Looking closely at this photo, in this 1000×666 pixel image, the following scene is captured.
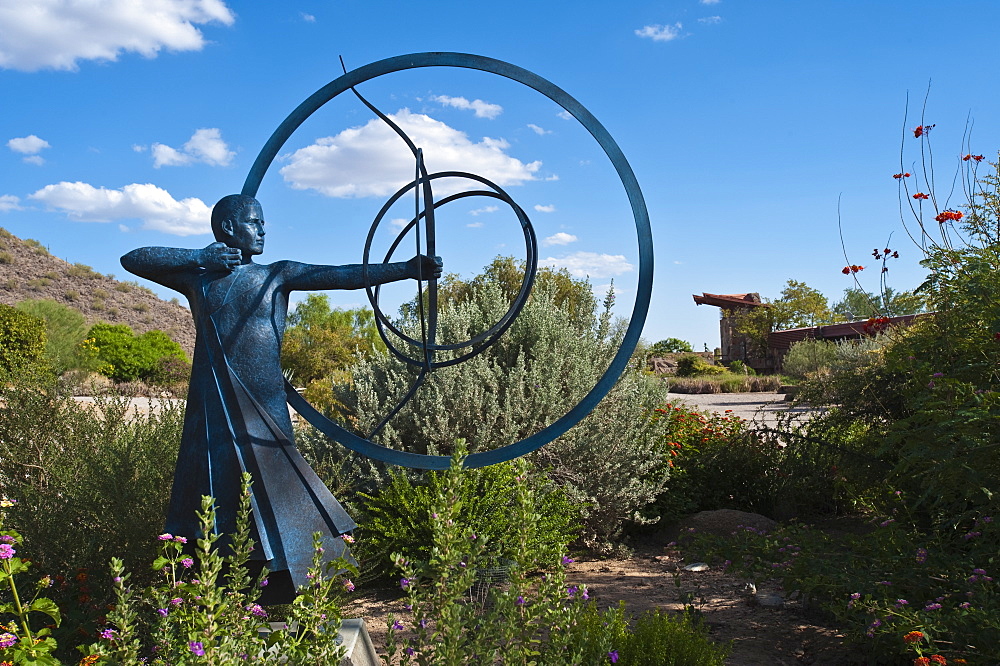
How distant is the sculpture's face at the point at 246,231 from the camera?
3.13 meters

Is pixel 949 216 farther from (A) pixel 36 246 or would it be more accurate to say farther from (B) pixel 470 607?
(A) pixel 36 246

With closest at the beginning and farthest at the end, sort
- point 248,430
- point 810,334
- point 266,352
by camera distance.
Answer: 1. point 248,430
2. point 266,352
3. point 810,334

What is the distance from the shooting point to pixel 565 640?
2145 millimetres

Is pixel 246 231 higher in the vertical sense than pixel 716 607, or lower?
higher

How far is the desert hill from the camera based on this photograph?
41.5 m

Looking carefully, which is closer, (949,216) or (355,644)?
(355,644)

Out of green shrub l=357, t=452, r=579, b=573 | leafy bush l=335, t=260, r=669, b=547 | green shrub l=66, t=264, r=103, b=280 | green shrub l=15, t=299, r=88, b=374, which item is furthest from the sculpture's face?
green shrub l=66, t=264, r=103, b=280

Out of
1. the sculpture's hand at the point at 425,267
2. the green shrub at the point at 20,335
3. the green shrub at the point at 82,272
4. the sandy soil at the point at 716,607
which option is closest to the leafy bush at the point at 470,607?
the sculpture's hand at the point at 425,267

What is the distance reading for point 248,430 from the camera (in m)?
2.96

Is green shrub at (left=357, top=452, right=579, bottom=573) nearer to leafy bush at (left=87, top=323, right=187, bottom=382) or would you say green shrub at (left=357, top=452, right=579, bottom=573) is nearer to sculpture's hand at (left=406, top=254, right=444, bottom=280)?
sculpture's hand at (left=406, top=254, right=444, bottom=280)

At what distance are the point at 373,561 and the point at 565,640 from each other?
9.97 feet

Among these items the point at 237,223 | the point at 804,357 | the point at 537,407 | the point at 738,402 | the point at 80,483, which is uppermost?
the point at 237,223

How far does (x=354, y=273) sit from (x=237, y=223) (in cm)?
56

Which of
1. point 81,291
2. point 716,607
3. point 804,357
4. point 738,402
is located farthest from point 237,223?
point 81,291
